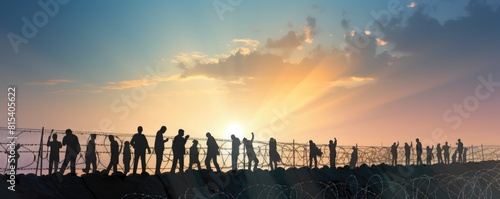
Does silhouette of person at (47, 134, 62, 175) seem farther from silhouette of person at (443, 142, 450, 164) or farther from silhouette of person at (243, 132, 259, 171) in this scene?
silhouette of person at (443, 142, 450, 164)

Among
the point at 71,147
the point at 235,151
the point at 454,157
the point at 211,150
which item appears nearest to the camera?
the point at 71,147

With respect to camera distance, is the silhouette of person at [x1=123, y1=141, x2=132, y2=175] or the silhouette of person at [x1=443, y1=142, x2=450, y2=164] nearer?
the silhouette of person at [x1=123, y1=141, x2=132, y2=175]

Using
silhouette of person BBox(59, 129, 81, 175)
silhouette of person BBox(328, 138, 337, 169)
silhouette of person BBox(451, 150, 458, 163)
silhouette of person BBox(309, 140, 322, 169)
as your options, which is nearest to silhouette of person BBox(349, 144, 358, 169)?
silhouette of person BBox(328, 138, 337, 169)

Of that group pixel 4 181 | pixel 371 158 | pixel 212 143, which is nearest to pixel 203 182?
pixel 212 143

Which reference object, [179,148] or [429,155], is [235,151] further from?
[429,155]

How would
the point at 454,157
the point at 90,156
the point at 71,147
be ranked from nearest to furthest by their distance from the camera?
the point at 71,147 < the point at 90,156 < the point at 454,157

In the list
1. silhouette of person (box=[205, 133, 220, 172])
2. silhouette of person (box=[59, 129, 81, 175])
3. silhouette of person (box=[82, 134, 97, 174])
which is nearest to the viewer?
silhouette of person (box=[59, 129, 81, 175])

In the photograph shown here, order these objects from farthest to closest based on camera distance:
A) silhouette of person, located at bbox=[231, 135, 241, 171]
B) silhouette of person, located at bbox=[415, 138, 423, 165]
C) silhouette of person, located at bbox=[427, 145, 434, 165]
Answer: silhouette of person, located at bbox=[427, 145, 434, 165], silhouette of person, located at bbox=[415, 138, 423, 165], silhouette of person, located at bbox=[231, 135, 241, 171]

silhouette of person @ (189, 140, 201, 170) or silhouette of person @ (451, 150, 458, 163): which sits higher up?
silhouette of person @ (189, 140, 201, 170)

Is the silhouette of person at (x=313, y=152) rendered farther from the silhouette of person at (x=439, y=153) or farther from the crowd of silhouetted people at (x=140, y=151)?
the silhouette of person at (x=439, y=153)

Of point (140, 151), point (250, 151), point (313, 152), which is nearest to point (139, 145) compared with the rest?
point (140, 151)

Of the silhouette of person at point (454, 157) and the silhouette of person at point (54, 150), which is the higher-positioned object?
the silhouette of person at point (54, 150)

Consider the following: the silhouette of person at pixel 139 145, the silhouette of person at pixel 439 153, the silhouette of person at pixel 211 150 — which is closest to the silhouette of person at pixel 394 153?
the silhouette of person at pixel 439 153

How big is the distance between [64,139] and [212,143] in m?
5.97
